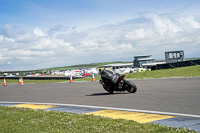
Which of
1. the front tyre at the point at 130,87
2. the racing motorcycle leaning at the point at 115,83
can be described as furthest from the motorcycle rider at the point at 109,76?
the front tyre at the point at 130,87

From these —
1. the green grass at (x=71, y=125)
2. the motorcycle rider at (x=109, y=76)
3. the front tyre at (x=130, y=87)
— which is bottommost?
the green grass at (x=71, y=125)

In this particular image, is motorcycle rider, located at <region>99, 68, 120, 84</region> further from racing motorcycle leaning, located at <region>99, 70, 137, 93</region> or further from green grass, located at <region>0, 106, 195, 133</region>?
green grass, located at <region>0, 106, 195, 133</region>

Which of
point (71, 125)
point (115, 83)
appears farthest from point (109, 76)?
point (71, 125)

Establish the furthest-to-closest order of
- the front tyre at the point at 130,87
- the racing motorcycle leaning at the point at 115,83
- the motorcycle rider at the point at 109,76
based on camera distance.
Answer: the motorcycle rider at the point at 109,76 → the racing motorcycle leaning at the point at 115,83 → the front tyre at the point at 130,87

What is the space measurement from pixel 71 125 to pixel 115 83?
7.02m

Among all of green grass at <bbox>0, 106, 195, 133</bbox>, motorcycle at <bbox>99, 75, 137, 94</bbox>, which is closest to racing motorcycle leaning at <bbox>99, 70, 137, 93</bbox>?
motorcycle at <bbox>99, 75, 137, 94</bbox>

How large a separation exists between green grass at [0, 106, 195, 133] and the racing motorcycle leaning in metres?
5.75

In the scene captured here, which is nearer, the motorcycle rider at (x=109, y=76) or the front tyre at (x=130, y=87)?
the front tyre at (x=130, y=87)

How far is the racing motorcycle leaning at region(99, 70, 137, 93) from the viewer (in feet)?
42.8

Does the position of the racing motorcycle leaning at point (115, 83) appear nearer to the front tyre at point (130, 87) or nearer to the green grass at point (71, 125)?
the front tyre at point (130, 87)

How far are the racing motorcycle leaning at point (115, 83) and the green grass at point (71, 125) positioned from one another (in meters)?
5.75

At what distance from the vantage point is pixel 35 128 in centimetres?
625

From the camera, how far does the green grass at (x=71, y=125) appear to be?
5.66 metres

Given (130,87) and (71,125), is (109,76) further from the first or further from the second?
(71,125)
